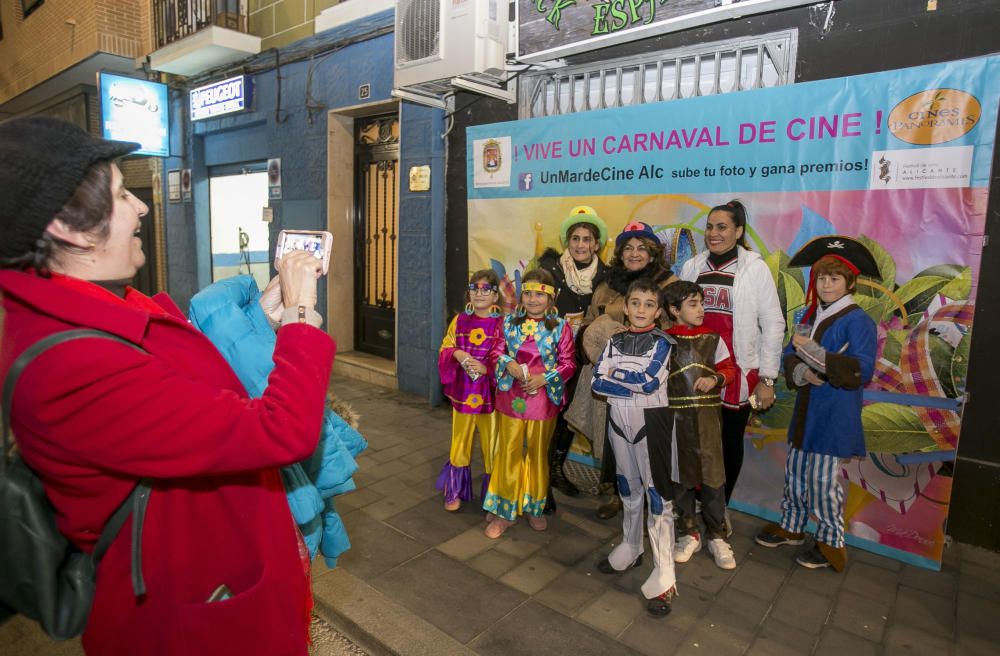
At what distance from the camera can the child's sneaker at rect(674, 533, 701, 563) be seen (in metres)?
3.61

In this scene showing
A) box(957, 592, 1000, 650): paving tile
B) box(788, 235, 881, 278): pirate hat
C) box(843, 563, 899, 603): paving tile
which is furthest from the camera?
box(788, 235, 881, 278): pirate hat

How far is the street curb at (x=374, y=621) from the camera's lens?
2857mm

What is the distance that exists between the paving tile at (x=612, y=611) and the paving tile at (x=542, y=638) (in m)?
0.07

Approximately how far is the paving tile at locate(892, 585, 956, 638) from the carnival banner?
12.7 inches

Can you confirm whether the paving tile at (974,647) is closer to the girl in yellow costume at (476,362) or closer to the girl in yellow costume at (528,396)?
the girl in yellow costume at (528,396)

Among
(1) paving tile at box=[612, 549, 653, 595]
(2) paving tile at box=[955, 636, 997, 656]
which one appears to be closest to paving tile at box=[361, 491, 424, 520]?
(1) paving tile at box=[612, 549, 653, 595]

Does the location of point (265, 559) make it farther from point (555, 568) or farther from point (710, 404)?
point (710, 404)

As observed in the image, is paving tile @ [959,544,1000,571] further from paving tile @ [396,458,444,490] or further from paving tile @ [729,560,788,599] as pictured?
paving tile @ [396,458,444,490]

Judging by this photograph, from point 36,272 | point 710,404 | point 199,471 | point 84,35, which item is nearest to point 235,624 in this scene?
point 199,471

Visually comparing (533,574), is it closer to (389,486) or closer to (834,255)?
(389,486)

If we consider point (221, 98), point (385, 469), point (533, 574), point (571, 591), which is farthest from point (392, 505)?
point (221, 98)

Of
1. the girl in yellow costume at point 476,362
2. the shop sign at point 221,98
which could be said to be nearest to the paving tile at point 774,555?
the girl in yellow costume at point 476,362

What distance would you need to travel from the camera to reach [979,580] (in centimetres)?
340

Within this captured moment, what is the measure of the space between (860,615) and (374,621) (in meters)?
2.54
